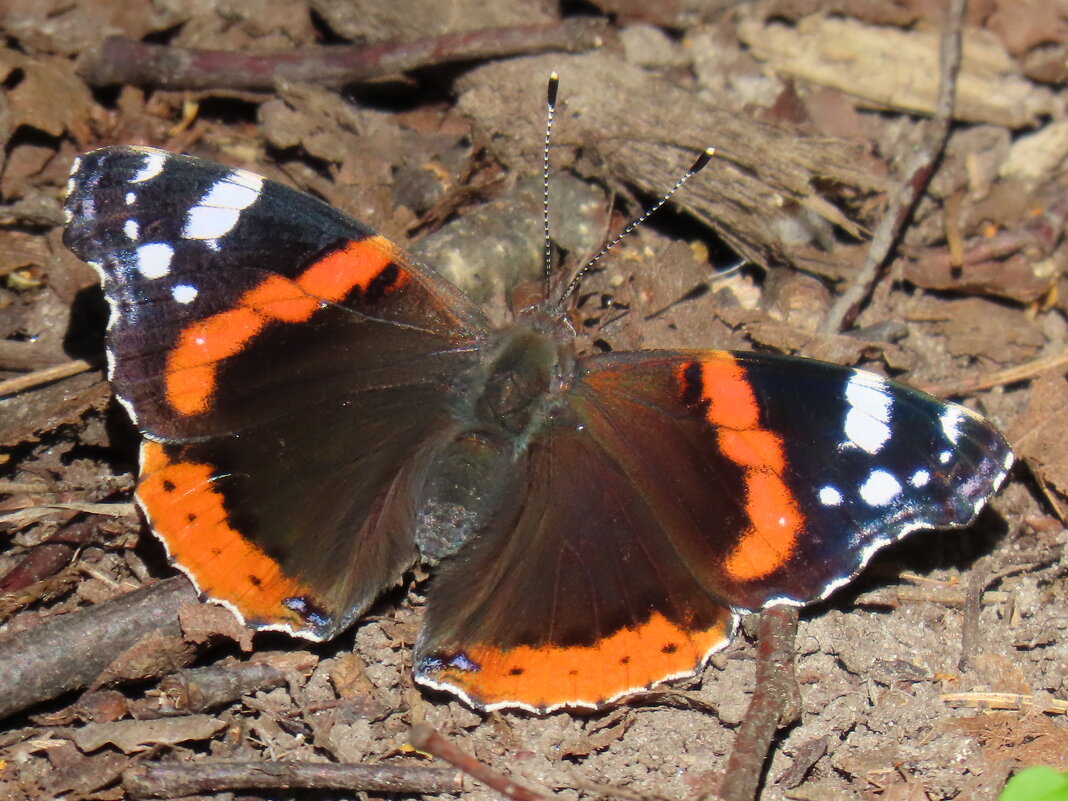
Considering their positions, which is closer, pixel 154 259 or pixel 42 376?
pixel 154 259

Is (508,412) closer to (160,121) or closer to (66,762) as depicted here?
(66,762)

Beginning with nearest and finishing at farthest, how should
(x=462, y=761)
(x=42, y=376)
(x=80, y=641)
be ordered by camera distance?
(x=462, y=761)
(x=80, y=641)
(x=42, y=376)

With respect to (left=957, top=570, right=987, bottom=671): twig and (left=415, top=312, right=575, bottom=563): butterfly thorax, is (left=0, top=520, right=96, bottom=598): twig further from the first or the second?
(left=957, top=570, right=987, bottom=671): twig

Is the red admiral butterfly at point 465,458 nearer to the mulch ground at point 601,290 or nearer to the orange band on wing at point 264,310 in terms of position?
the orange band on wing at point 264,310

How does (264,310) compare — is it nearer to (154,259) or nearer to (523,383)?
(154,259)

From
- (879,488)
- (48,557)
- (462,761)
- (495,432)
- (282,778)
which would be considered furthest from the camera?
(48,557)

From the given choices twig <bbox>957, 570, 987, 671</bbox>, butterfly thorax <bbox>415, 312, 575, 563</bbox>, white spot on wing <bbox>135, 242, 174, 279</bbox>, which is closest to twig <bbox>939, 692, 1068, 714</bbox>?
twig <bbox>957, 570, 987, 671</bbox>

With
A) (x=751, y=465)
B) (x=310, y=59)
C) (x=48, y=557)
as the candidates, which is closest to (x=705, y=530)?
(x=751, y=465)
